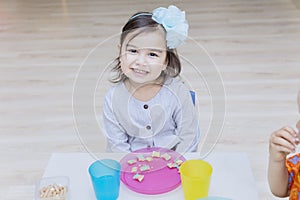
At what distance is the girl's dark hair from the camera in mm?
1107

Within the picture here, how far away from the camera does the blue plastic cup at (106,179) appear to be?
97 centimetres

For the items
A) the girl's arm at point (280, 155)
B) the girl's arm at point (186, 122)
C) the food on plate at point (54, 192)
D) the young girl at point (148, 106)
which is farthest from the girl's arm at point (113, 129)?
the girl's arm at point (280, 155)

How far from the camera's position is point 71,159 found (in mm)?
1137

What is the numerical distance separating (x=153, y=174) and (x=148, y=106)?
20cm

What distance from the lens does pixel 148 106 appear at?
3.94 ft

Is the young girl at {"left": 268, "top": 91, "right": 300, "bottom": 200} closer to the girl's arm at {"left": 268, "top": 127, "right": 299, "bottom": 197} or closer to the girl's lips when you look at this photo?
the girl's arm at {"left": 268, "top": 127, "right": 299, "bottom": 197}

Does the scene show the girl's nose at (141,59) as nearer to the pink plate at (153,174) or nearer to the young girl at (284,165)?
the pink plate at (153,174)

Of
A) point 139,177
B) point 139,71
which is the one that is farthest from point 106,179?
point 139,71

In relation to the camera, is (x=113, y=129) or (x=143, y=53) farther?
(x=113, y=129)

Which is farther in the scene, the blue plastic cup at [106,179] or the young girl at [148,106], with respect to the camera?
the young girl at [148,106]

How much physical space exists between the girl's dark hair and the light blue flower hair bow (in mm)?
20

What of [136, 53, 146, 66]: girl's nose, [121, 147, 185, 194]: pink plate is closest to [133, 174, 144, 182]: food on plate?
[121, 147, 185, 194]: pink plate

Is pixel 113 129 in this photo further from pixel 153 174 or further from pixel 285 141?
pixel 285 141

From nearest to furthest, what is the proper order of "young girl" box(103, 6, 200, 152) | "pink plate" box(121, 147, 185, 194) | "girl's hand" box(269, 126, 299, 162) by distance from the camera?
1. "girl's hand" box(269, 126, 299, 162)
2. "pink plate" box(121, 147, 185, 194)
3. "young girl" box(103, 6, 200, 152)
